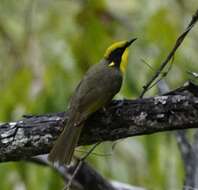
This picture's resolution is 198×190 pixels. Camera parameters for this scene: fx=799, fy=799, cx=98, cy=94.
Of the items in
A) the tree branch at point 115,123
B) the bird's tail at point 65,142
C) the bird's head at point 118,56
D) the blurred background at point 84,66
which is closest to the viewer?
the tree branch at point 115,123

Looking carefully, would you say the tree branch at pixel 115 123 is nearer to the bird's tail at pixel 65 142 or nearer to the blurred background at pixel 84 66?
the bird's tail at pixel 65 142

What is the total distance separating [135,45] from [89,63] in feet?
1.52

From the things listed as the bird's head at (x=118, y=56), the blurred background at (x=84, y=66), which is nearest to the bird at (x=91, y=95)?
the bird's head at (x=118, y=56)

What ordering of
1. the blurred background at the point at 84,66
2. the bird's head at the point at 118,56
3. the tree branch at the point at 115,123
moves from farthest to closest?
1. the blurred background at the point at 84,66
2. the bird's head at the point at 118,56
3. the tree branch at the point at 115,123

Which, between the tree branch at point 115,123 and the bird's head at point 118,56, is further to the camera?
the bird's head at point 118,56

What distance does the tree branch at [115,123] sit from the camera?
8.61ft

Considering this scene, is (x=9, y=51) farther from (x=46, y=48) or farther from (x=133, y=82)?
(x=133, y=82)

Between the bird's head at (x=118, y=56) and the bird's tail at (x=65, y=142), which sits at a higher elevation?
the bird's head at (x=118, y=56)

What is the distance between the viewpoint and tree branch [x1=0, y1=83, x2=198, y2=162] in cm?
262

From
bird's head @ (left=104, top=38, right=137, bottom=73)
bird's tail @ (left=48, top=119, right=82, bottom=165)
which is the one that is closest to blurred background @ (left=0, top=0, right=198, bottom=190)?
bird's head @ (left=104, top=38, right=137, bottom=73)

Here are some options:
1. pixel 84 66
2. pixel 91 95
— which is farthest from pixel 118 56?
pixel 84 66

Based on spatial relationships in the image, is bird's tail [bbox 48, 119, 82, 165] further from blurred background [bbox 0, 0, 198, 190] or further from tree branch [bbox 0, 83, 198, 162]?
blurred background [bbox 0, 0, 198, 190]

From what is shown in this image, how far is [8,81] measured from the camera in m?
3.71

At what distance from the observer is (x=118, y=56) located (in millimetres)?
3162
